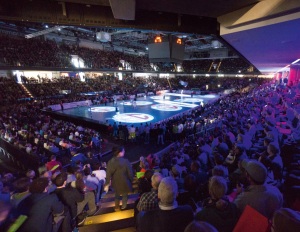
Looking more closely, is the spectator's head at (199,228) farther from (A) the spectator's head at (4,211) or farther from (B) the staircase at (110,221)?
(B) the staircase at (110,221)

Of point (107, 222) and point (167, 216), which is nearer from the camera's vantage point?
point (167, 216)

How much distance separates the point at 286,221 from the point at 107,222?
273 cm

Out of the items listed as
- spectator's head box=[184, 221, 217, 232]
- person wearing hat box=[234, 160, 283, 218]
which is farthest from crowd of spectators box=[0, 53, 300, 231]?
spectator's head box=[184, 221, 217, 232]

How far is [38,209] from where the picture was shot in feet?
7.90

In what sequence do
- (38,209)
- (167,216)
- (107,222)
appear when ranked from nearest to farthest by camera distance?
(167,216)
(38,209)
(107,222)

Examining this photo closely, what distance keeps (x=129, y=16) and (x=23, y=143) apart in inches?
331

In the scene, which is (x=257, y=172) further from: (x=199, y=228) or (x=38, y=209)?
(x=38, y=209)

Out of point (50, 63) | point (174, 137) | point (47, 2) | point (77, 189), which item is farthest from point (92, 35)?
point (77, 189)

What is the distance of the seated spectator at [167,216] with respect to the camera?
1859 millimetres

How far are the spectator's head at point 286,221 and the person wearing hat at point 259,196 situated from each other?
0.75 meters

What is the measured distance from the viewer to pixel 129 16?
13.2 feet

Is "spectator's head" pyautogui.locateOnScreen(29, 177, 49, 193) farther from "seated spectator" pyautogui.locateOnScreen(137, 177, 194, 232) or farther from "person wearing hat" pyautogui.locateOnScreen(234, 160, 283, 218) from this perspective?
"person wearing hat" pyautogui.locateOnScreen(234, 160, 283, 218)

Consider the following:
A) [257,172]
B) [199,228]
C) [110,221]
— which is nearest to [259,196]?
[257,172]

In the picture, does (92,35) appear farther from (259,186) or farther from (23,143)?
(259,186)
